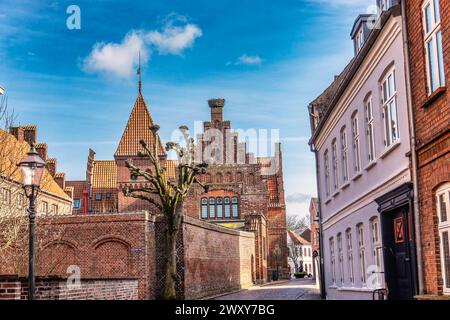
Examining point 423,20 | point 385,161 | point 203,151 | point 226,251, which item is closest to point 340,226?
point 385,161

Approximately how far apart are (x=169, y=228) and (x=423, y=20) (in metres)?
14.1

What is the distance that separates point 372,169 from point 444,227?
4.44 metres

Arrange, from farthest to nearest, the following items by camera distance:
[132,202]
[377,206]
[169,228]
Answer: [132,202]
[169,228]
[377,206]

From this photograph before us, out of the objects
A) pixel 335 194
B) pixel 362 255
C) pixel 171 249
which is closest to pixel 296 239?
pixel 171 249

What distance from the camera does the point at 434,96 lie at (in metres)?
A: 8.38

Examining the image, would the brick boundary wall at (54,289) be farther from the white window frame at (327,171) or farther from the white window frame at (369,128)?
the white window frame at (327,171)

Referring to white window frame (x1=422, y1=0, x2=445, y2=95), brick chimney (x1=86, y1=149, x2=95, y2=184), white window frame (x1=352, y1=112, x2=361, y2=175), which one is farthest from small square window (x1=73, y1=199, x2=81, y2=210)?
white window frame (x1=422, y1=0, x2=445, y2=95)

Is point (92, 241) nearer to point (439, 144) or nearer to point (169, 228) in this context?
point (169, 228)

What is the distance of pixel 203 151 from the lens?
51250mm

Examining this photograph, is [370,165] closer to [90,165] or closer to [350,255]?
[350,255]

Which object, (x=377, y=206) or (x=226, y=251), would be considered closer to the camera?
(x=377, y=206)

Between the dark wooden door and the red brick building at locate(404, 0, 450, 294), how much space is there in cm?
123

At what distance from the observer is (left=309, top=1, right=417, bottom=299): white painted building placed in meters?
10.4
